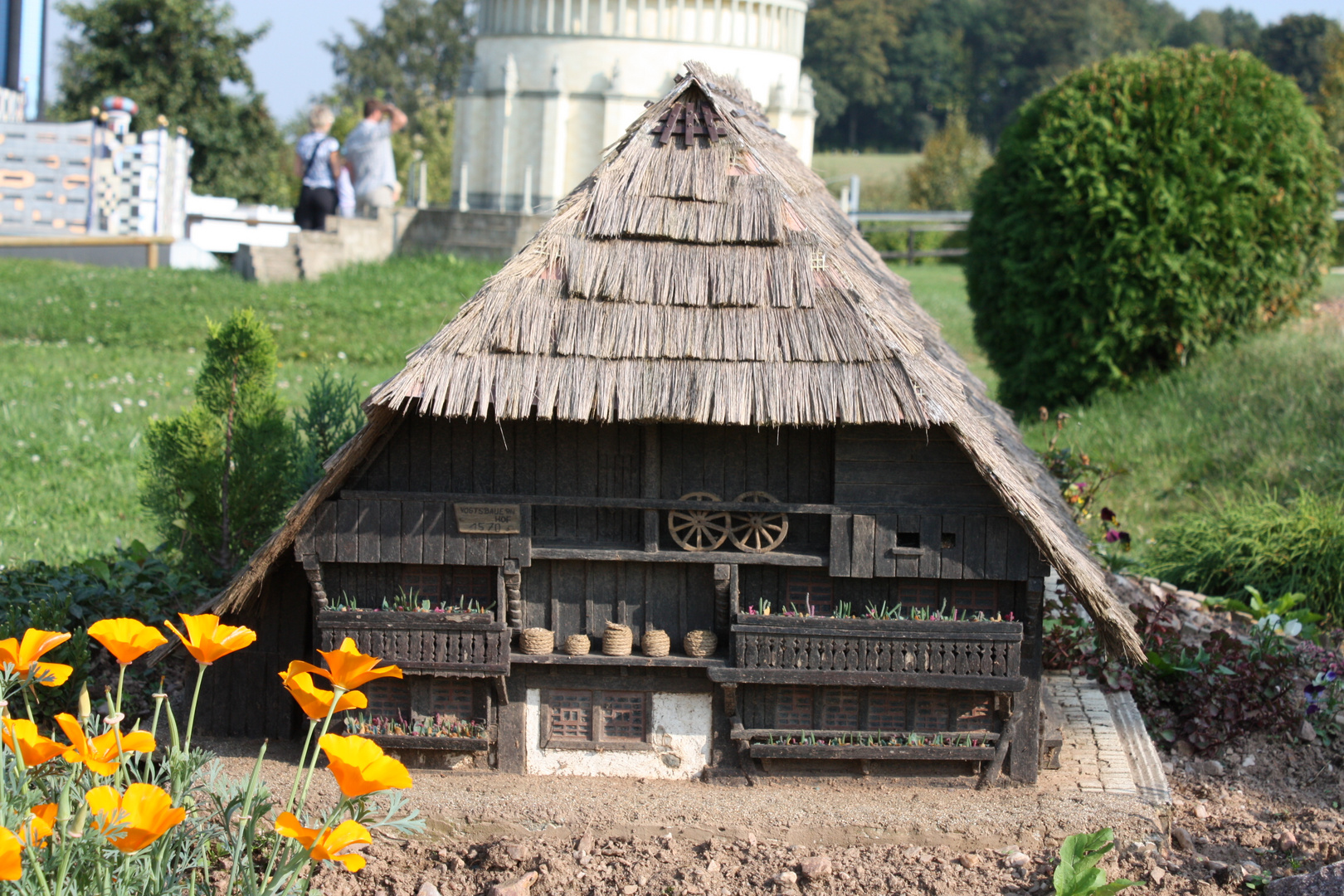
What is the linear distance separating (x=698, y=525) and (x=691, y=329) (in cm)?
91

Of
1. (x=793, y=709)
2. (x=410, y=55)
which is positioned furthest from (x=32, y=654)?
(x=410, y=55)

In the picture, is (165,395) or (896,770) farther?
(165,395)

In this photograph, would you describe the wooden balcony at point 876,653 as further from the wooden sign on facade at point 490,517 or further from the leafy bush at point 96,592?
the leafy bush at point 96,592

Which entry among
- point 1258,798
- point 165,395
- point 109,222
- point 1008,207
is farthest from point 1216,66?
Answer: point 109,222

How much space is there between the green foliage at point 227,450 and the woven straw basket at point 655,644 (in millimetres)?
3044

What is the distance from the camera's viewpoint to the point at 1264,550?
882cm

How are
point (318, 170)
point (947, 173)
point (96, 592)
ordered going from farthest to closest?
point (947, 173) < point (318, 170) < point (96, 592)

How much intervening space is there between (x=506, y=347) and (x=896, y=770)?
8.85ft

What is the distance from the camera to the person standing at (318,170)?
683 inches

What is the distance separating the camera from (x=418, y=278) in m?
19.7

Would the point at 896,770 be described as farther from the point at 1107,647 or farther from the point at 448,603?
the point at 448,603

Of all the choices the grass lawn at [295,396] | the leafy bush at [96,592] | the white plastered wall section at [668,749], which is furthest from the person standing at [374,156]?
the white plastered wall section at [668,749]

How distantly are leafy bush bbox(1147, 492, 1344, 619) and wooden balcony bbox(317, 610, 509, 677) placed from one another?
20.1 ft

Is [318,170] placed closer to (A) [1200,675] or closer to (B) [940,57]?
(A) [1200,675]
